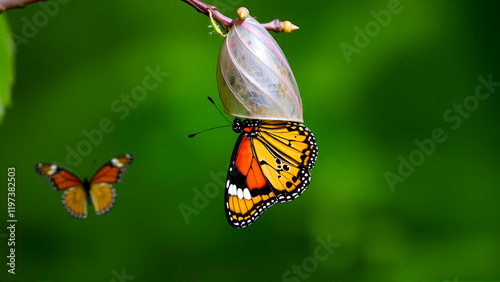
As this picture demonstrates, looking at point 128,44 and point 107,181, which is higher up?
point 128,44

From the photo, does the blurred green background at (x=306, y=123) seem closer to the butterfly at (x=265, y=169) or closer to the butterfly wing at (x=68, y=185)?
the butterfly wing at (x=68, y=185)

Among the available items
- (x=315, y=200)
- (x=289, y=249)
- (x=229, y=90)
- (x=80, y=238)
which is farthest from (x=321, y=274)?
(x=229, y=90)

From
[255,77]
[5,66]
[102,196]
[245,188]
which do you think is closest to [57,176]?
[102,196]

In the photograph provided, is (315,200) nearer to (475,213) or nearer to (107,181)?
(475,213)

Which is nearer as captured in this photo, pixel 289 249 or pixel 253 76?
pixel 253 76

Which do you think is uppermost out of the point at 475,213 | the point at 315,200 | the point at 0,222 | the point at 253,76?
the point at 0,222

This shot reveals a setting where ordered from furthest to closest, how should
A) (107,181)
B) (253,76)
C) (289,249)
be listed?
(289,249) < (107,181) < (253,76)

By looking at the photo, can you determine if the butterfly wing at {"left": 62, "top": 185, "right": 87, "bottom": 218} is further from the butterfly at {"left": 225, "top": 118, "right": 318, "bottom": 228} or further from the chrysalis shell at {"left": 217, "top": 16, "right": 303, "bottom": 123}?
the chrysalis shell at {"left": 217, "top": 16, "right": 303, "bottom": 123}
